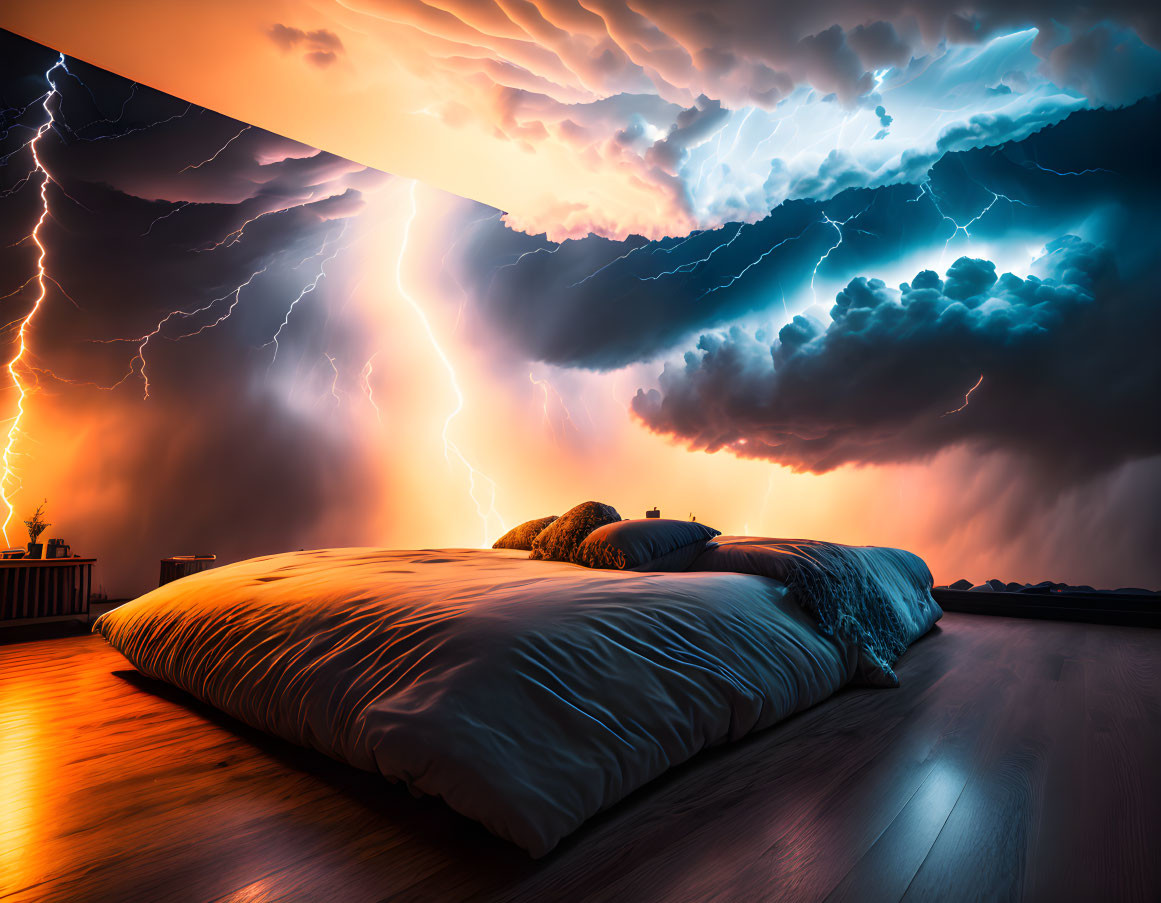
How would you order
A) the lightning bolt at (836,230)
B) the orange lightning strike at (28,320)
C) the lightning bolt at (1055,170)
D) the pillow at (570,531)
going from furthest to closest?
the lightning bolt at (836,230) → the lightning bolt at (1055,170) → the orange lightning strike at (28,320) → the pillow at (570,531)

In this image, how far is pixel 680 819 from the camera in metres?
0.96

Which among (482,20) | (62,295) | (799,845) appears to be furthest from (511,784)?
(62,295)

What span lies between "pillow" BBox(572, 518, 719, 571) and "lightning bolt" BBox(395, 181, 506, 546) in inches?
124

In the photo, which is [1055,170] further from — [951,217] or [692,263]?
[692,263]

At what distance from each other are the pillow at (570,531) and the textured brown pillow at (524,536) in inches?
26.8

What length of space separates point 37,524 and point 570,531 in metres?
3.17

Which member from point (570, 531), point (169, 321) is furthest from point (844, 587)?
point (169, 321)

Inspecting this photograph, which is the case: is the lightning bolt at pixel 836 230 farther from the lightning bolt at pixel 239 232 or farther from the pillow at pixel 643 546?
the lightning bolt at pixel 239 232

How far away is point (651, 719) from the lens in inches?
42.1

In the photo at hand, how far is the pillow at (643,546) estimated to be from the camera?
198 centimetres

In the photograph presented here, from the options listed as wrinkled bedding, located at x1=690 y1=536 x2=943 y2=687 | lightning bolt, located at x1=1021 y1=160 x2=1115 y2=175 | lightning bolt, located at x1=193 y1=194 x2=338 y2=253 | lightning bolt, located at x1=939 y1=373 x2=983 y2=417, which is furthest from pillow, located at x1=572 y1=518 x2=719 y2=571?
lightning bolt, located at x1=193 y1=194 x2=338 y2=253

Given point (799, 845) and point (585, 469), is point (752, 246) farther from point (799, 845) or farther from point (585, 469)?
point (799, 845)

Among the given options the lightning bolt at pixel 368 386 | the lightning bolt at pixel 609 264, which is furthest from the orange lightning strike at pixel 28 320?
the lightning bolt at pixel 609 264

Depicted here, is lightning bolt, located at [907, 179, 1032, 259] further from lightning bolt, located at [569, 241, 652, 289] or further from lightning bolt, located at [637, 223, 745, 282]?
Result: lightning bolt, located at [569, 241, 652, 289]
